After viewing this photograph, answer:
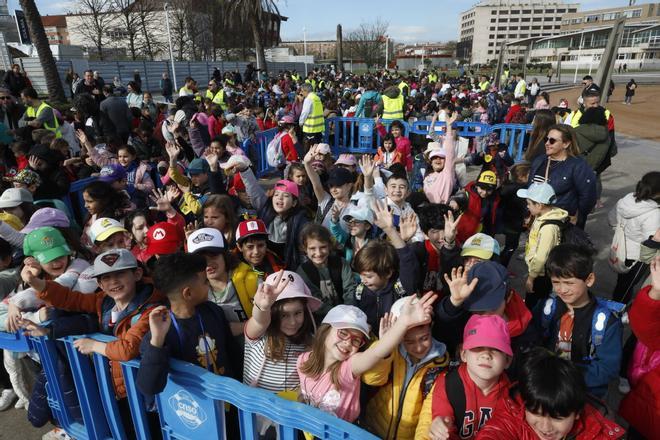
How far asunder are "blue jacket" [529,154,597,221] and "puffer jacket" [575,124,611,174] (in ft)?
7.77

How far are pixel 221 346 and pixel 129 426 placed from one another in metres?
0.79

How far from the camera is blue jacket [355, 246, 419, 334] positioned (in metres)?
2.80

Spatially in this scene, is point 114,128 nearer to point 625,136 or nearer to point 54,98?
point 54,98

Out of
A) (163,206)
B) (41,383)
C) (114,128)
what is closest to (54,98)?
(114,128)

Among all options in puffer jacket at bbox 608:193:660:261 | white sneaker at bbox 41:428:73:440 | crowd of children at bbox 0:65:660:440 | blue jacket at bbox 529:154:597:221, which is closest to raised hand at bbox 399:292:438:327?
crowd of children at bbox 0:65:660:440

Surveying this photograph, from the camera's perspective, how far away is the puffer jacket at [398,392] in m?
2.02

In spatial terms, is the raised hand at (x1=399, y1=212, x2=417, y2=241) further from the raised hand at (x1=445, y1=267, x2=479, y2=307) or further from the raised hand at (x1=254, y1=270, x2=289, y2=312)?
the raised hand at (x1=254, y1=270, x2=289, y2=312)

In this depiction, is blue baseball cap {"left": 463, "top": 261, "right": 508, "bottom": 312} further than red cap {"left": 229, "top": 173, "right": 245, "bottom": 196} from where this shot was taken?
No

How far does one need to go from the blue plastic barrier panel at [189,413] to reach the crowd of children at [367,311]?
12 cm

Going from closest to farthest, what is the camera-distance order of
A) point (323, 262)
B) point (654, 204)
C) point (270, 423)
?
point (270, 423)
point (323, 262)
point (654, 204)

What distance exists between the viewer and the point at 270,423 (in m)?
1.93

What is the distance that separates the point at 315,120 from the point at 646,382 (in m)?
8.55

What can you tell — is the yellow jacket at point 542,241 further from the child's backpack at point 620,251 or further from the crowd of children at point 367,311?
the child's backpack at point 620,251

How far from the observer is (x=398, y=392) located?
206 centimetres
